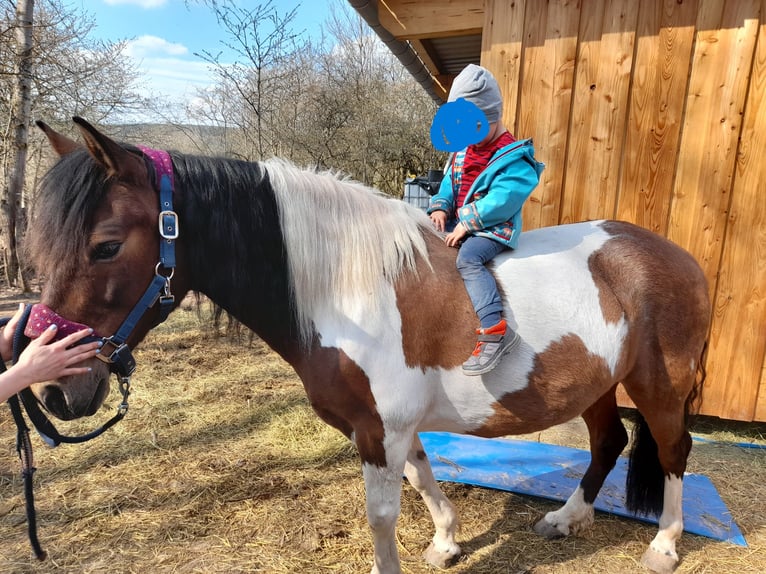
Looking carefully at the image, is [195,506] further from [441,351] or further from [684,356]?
[684,356]

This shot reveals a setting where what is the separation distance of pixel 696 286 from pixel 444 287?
1189mm

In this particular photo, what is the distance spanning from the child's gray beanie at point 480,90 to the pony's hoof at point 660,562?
7.21 ft

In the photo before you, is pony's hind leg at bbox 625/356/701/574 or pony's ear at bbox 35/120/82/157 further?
pony's hind leg at bbox 625/356/701/574

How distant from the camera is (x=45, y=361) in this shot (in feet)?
4.15

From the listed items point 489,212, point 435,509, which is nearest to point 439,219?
point 489,212

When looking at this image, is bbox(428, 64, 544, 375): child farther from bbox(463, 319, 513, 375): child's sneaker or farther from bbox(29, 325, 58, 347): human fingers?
bbox(29, 325, 58, 347): human fingers

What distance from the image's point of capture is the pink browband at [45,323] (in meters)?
1.31

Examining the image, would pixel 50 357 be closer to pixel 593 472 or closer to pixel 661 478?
pixel 593 472

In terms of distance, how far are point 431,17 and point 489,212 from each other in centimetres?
257

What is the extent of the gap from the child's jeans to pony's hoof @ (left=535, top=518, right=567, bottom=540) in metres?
1.42

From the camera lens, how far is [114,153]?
1338 mm

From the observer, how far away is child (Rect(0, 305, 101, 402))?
1241mm

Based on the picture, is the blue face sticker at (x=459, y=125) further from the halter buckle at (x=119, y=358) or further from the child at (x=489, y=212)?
the halter buckle at (x=119, y=358)

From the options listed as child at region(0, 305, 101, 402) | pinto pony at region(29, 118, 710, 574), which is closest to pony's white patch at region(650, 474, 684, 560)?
pinto pony at region(29, 118, 710, 574)
